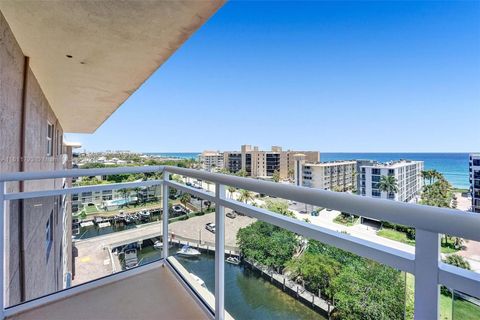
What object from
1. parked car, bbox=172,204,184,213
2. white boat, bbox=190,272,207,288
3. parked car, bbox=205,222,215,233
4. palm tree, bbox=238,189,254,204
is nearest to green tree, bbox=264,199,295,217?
palm tree, bbox=238,189,254,204

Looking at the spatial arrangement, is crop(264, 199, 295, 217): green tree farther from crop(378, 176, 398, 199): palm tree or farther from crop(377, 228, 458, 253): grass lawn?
crop(378, 176, 398, 199): palm tree

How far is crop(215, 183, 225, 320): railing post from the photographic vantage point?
1.77 m

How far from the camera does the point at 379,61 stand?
80.3 feet

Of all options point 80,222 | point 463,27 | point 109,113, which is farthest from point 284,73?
point 80,222

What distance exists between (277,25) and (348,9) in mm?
5369

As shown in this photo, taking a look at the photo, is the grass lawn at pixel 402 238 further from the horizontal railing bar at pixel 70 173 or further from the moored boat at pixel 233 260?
the horizontal railing bar at pixel 70 173

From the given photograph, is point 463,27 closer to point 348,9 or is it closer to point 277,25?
point 348,9

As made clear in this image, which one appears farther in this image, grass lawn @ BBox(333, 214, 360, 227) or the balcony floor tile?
the balcony floor tile

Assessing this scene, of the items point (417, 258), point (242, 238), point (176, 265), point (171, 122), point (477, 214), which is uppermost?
point (171, 122)

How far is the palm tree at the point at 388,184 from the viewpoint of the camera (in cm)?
512

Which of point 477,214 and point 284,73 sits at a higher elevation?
point 284,73

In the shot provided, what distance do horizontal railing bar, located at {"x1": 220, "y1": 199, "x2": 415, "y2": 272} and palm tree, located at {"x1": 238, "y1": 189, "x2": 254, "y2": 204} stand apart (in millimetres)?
72

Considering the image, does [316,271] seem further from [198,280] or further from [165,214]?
[165,214]

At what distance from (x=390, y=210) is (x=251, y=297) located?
1.04 metres
